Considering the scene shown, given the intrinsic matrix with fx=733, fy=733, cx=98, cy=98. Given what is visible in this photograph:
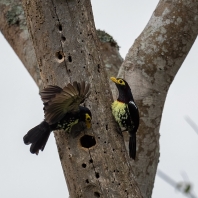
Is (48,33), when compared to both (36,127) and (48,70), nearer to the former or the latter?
(48,70)

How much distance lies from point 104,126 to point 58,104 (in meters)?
0.45

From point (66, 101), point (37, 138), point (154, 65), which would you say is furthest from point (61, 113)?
point (154, 65)

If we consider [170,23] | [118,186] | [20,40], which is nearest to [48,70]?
[118,186]

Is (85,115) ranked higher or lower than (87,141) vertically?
higher

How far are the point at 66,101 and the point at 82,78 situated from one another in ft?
1.35

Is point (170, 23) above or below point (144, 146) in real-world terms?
above

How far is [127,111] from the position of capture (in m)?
5.77

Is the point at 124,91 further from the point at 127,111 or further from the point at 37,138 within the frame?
the point at 37,138

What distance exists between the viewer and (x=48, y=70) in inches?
221

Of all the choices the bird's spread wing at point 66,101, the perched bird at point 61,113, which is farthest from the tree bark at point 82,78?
the bird's spread wing at point 66,101

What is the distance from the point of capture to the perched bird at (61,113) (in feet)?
16.7

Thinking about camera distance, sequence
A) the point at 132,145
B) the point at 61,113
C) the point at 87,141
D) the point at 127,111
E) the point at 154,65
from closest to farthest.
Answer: the point at 61,113 < the point at 87,141 < the point at 127,111 < the point at 132,145 < the point at 154,65

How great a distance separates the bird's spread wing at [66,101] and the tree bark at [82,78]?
0.76 feet

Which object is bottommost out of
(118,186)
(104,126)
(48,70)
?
(118,186)
